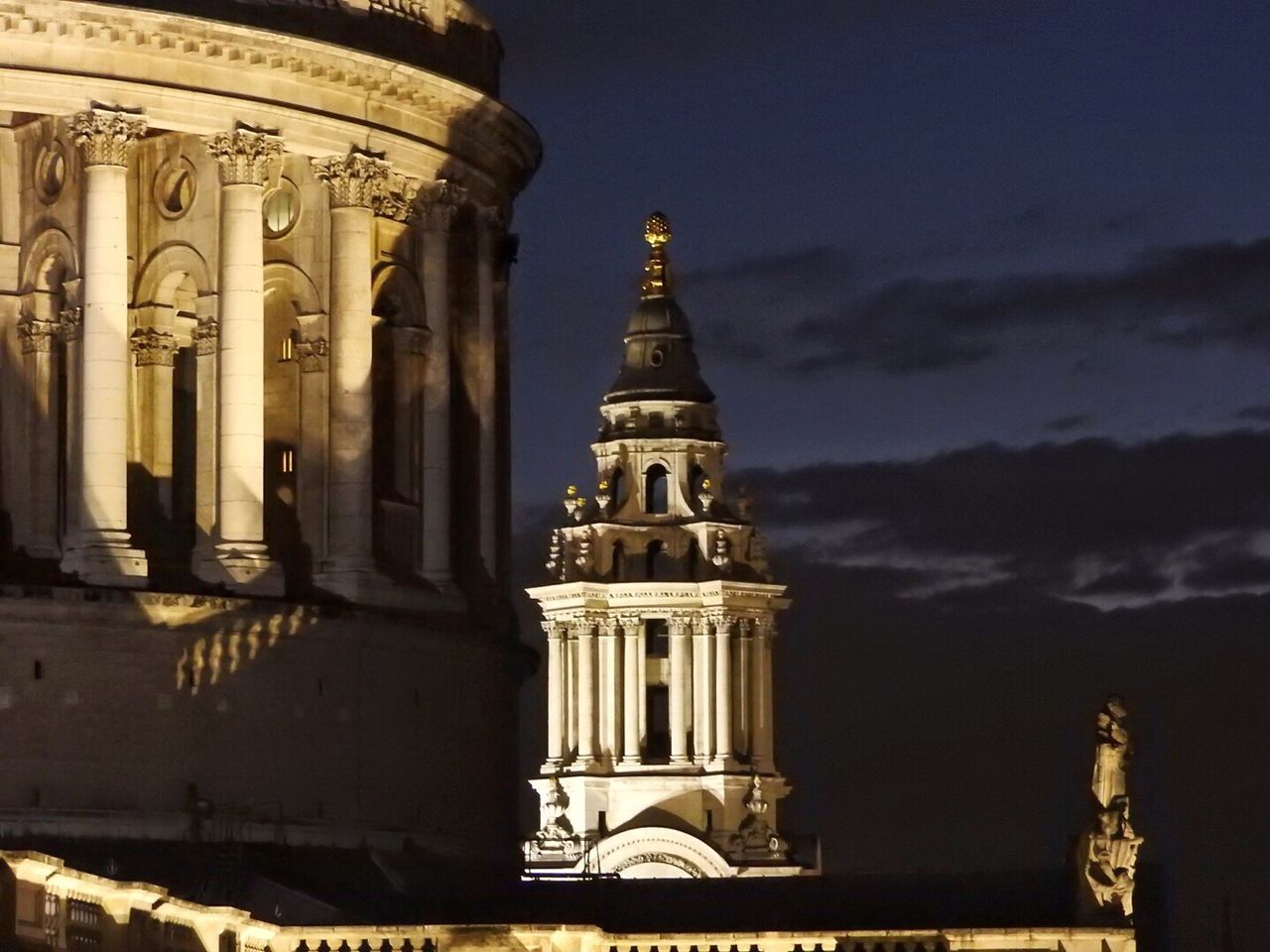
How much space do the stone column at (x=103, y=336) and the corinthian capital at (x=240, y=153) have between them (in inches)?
67.3

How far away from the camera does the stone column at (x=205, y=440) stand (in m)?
71.6

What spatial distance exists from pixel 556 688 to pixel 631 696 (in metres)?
2.16

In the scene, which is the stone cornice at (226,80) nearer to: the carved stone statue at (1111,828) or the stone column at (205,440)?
the stone column at (205,440)

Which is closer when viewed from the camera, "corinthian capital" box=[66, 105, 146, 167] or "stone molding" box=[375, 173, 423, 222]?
"corinthian capital" box=[66, 105, 146, 167]

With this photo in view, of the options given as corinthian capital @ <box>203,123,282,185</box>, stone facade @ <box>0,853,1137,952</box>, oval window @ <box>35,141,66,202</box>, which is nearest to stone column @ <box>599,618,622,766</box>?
corinthian capital @ <box>203,123,282,185</box>

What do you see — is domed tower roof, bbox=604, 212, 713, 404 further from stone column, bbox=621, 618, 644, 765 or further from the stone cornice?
the stone cornice

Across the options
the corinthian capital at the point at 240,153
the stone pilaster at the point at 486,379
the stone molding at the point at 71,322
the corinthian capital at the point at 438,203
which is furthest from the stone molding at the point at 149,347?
the stone pilaster at the point at 486,379

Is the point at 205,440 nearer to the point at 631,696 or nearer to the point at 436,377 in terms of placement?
the point at 436,377

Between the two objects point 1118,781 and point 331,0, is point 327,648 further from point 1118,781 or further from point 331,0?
point 1118,781

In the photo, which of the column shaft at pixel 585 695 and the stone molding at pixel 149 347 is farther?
the column shaft at pixel 585 695

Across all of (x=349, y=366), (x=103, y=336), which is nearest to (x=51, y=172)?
(x=103, y=336)

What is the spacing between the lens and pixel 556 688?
413 feet

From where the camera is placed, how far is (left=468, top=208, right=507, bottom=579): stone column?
7819 centimetres

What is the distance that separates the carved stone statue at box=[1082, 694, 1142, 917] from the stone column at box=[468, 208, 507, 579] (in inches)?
740
